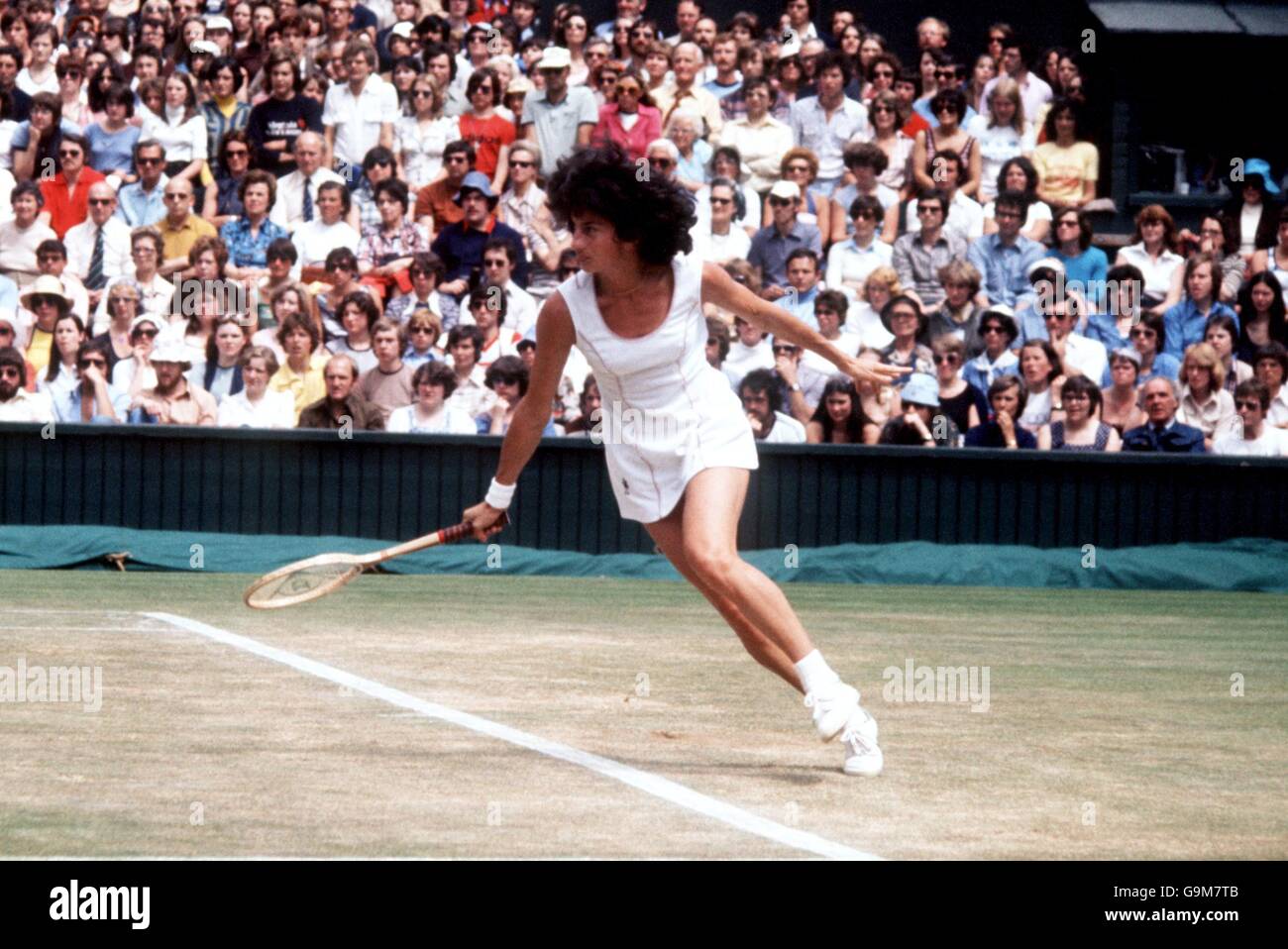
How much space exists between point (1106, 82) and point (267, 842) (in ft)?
56.1

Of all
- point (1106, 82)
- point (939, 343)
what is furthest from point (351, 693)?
point (1106, 82)

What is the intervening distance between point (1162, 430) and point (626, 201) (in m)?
8.99

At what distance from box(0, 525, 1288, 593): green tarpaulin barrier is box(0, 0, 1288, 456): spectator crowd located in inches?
32.2

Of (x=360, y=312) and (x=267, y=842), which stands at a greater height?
(x=360, y=312)

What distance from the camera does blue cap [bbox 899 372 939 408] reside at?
15523mm

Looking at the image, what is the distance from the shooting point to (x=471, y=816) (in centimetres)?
607

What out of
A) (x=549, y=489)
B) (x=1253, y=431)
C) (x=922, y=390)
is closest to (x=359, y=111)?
(x=549, y=489)

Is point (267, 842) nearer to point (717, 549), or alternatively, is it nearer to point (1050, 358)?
point (717, 549)

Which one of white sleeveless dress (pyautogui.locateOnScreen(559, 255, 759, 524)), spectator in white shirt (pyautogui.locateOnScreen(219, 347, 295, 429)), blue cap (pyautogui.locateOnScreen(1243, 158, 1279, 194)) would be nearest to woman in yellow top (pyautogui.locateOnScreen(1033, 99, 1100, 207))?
blue cap (pyautogui.locateOnScreen(1243, 158, 1279, 194))

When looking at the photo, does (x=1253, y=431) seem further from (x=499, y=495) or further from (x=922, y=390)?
(x=499, y=495)

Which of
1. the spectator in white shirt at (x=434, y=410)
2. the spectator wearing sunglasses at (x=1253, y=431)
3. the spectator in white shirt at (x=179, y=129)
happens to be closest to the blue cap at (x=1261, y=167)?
the spectator wearing sunglasses at (x=1253, y=431)

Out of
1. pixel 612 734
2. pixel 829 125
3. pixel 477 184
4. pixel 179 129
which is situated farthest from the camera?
pixel 179 129

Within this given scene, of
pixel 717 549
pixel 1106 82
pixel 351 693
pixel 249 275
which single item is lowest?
pixel 351 693

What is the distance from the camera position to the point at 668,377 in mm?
7254
